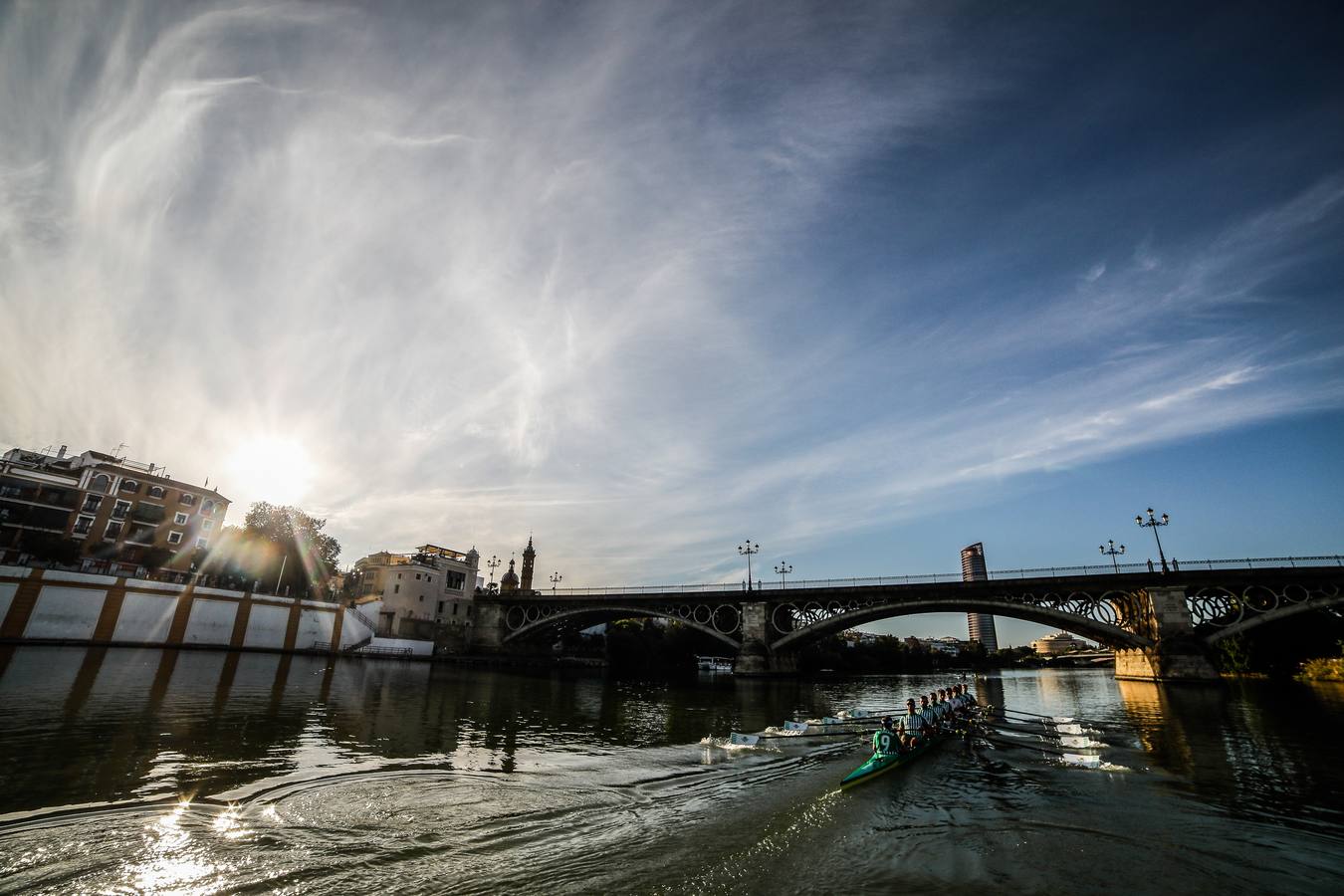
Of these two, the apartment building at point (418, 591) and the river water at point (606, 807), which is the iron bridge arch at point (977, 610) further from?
the apartment building at point (418, 591)

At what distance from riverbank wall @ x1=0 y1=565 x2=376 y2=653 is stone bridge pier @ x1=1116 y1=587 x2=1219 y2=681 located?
82010 millimetres

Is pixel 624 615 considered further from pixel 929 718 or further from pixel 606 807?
pixel 606 807

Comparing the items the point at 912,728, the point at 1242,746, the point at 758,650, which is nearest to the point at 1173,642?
the point at 1242,746

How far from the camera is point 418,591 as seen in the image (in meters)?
81.8

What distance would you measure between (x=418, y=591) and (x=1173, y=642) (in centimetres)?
8556

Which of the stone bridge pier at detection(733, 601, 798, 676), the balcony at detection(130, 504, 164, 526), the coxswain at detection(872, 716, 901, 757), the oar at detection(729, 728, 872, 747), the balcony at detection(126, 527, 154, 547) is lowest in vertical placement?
the oar at detection(729, 728, 872, 747)

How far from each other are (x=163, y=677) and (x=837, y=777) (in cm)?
3646

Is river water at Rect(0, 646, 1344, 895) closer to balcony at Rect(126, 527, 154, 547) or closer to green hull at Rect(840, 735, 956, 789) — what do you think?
green hull at Rect(840, 735, 956, 789)

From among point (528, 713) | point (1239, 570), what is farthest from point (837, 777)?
point (1239, 570)

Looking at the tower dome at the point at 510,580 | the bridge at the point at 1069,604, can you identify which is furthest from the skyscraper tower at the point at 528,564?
the bridge at the point at 1069,604

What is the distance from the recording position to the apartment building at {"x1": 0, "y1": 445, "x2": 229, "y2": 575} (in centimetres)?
6531

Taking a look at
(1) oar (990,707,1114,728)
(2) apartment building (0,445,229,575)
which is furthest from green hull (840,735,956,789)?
(2) apartment building (0,445,229,575)

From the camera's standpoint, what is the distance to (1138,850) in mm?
10062

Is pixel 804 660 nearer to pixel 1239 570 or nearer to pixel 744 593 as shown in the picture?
pixel 744 593
